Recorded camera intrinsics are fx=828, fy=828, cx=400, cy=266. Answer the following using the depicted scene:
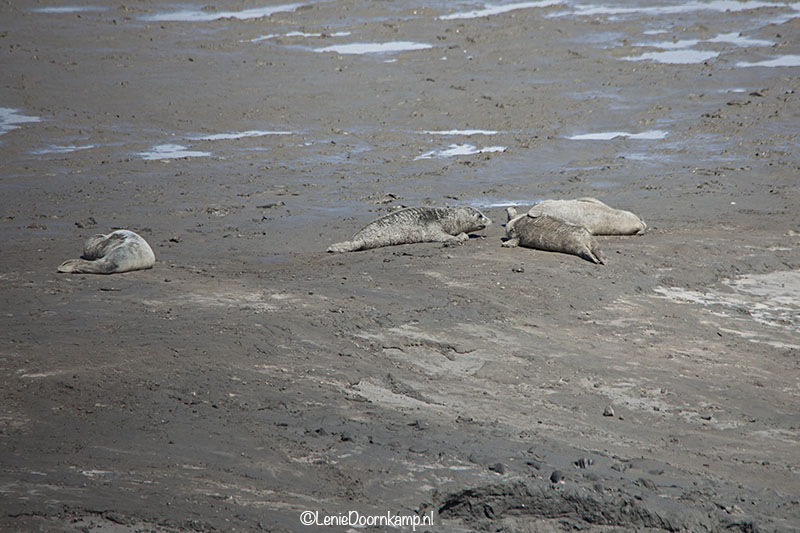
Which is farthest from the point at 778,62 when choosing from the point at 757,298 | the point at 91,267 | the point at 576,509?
the point at 576,509

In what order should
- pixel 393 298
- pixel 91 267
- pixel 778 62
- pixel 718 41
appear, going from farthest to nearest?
pixel 718 41
pixel 778 62
pixel 91 267
pixel 393 298

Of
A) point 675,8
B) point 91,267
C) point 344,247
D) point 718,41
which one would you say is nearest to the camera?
Result: point 91,267

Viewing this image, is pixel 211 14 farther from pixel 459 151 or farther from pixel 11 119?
pixel 459 151

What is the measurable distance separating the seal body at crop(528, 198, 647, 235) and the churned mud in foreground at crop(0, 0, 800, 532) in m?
0.19

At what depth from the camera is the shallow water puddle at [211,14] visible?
847 inches

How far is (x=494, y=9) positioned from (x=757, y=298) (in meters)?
16.4

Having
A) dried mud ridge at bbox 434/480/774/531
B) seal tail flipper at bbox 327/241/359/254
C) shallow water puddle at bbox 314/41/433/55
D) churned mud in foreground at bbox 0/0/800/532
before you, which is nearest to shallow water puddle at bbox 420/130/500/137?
churned mud in foreground at bbox 0/0/800/532

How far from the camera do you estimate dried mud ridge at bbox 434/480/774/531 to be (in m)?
4.40

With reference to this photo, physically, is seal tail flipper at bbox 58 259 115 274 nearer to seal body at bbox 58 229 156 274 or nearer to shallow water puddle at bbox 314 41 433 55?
seal body at bbox 58 229 156 274

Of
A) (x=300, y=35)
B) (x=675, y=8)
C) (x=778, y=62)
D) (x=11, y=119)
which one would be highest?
(x=675, y=8)

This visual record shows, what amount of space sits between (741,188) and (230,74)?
10.4 m

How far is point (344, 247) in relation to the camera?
911 centimetres

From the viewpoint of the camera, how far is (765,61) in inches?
708

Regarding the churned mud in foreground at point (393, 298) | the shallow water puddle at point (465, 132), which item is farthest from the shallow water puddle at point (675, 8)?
the shallow water puddle at point (465, 132)
